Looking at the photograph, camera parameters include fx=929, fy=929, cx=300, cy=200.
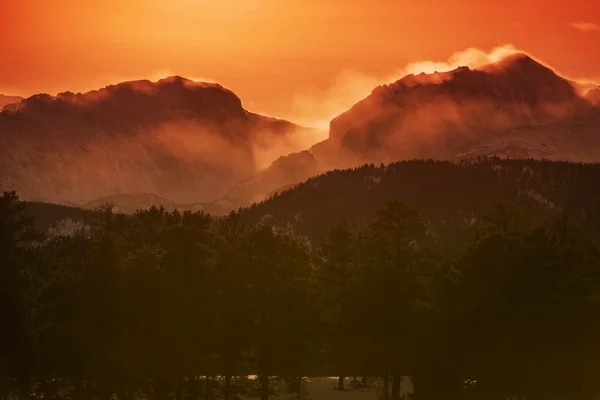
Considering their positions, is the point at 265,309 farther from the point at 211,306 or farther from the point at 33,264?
the point at 33,264

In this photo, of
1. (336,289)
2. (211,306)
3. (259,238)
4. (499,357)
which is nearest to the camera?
(499,357)

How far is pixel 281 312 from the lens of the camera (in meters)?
67.4

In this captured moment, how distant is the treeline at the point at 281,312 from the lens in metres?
54.4

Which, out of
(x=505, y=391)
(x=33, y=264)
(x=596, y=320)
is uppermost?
(x=33, y=264)

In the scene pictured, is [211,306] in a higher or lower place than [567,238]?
lower

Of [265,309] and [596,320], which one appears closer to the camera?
[596,320]

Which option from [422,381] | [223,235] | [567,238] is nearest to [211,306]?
[223,235]

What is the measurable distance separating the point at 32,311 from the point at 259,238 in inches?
734

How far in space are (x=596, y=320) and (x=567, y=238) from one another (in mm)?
10122

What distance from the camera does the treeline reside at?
5441 cm

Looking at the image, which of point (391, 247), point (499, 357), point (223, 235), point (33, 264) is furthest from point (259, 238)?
point (499, 357)

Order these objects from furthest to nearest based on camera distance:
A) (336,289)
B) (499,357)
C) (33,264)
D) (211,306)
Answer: (336,289), (211,306), (33,264), (499,357)

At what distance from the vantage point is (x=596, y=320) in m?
55.0

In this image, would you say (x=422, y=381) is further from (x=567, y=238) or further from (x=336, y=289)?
(x=336, y=289)
